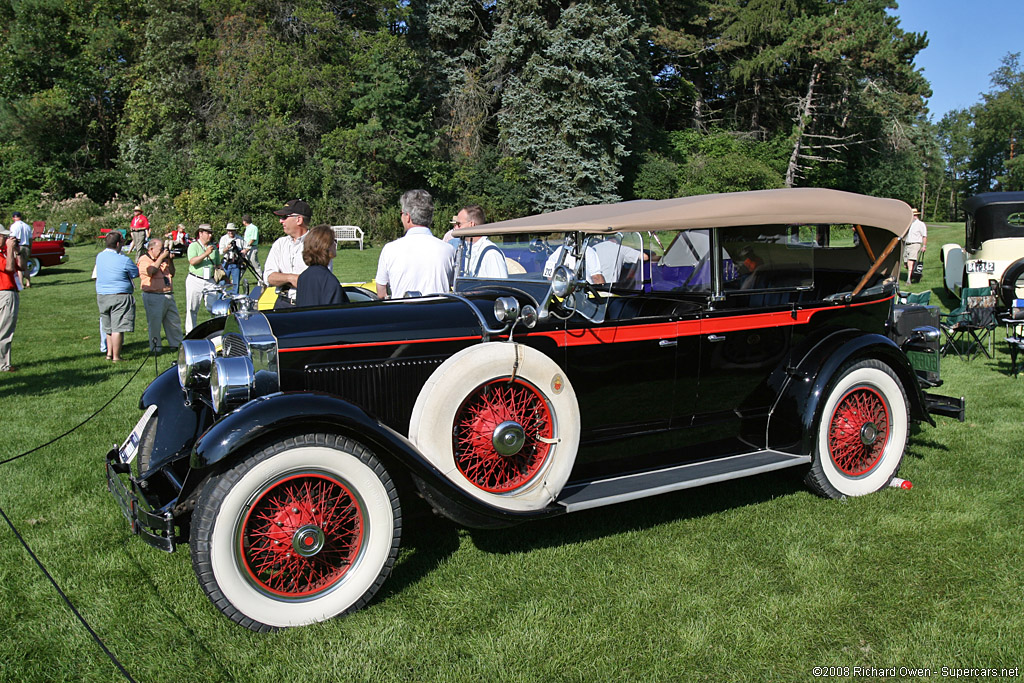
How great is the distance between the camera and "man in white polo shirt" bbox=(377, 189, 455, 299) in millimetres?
5188

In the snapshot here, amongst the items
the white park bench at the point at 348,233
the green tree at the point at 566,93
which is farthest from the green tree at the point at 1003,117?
the white park bench at the point at 348,233

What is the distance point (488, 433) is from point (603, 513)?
1.28m

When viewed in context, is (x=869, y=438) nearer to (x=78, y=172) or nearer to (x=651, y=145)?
(x=651, y=145)

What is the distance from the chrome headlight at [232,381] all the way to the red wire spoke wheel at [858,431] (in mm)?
3441

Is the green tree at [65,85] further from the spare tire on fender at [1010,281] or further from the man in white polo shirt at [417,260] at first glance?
the spare tire on fender at [1010,281]

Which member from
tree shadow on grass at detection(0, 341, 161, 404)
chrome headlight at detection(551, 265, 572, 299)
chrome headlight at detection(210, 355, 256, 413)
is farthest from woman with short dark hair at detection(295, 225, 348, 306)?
tree shadow on grass at detection(0, 341, 161, 404)

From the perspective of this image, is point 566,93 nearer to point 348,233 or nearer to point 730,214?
point 348,233

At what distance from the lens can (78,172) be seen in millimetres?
34844

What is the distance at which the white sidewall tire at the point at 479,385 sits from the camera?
352 cm

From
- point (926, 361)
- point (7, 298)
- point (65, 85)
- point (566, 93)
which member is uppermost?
point (65, 85)

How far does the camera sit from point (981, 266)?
12.1 metres

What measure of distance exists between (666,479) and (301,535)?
6.56ft

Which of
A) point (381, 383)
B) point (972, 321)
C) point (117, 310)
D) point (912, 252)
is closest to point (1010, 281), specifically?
point (972, 321)

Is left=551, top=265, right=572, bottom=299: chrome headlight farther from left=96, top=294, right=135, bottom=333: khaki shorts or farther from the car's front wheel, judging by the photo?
left=96, top=294, right=135, bottom=333: khaki shorts
